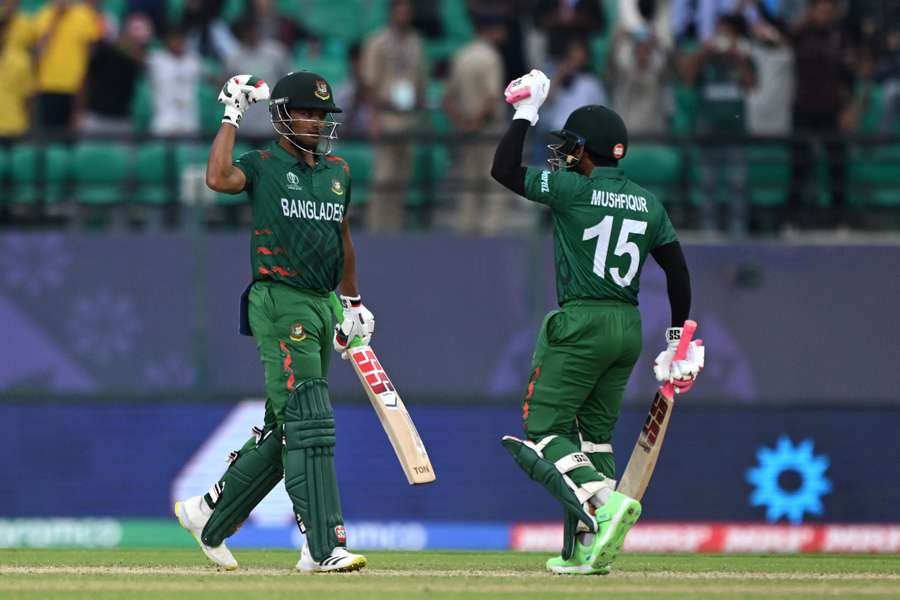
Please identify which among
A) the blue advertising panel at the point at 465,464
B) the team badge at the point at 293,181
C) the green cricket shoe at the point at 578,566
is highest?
the team badge at the point at 293,181

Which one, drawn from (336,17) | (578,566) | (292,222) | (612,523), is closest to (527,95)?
(292,222)

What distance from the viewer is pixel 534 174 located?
7621 millimetres

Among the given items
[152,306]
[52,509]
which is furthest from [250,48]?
[52,509]

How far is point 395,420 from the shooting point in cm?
768

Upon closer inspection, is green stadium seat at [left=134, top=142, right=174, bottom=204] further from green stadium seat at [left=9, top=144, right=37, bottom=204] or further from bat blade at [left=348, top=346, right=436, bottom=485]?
bat blade at [left=348, top=346, right=436, bottom=485]

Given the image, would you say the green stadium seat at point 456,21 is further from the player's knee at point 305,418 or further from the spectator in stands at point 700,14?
the player's knee at point 305,418

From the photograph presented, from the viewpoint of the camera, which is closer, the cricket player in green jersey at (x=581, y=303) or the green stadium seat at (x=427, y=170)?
the cricket player in green jersey at (x=581, y=303)

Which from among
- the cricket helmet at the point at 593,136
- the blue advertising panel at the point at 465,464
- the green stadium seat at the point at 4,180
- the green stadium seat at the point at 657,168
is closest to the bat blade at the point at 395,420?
the cricket helmet at the point at 593,136

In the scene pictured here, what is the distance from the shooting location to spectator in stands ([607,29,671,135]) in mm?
13281

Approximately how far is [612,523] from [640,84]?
6.60 meters

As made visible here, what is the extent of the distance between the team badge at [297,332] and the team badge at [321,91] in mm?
997

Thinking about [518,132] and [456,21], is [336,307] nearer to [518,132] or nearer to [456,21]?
[518,132]

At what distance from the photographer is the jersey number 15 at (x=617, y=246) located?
25.0 feet

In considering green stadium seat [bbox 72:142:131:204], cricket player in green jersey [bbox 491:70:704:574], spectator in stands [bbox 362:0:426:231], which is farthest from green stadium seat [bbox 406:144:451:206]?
cricket player in green jersey [bbox 491:70:704:574]
